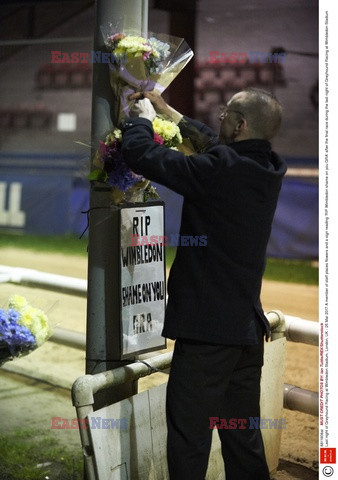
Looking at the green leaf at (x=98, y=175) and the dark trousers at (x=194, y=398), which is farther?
the green leaf at (x=98, y=175)

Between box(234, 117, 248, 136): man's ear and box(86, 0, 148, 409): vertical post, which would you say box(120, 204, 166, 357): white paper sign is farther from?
box(234, 117, 248, 136): man's ear

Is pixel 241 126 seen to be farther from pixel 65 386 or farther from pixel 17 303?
pixel 65 386

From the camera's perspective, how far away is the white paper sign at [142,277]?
294cm

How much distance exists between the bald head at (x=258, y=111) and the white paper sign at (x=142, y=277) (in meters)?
0.60

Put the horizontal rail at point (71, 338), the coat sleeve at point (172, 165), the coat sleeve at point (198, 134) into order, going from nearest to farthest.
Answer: the coat sleeve at point (172, 165), the coat sleeve at point (198, 134), the horizontal rail at point (71, 338)

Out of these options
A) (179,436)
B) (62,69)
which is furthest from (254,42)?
(179,436)

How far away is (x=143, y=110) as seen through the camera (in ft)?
9.03

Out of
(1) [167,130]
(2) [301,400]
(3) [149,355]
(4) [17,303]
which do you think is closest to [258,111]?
(1) [167,130]

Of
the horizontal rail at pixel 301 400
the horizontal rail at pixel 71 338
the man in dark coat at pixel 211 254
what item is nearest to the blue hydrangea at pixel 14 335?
the man in dark coat at pixel 211 254

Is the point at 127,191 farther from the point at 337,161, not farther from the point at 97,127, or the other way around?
the point at 337,161

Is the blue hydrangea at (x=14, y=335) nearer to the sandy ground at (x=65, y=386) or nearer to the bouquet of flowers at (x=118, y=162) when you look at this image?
the sandy ground at (x=65, y=386)

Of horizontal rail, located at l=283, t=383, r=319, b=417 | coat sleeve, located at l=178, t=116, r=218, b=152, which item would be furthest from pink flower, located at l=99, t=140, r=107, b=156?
horizontal rail, located at l=283, t=383, r=319, b=417

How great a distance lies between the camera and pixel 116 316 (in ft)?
9.73

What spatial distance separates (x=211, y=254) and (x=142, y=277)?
51cm
